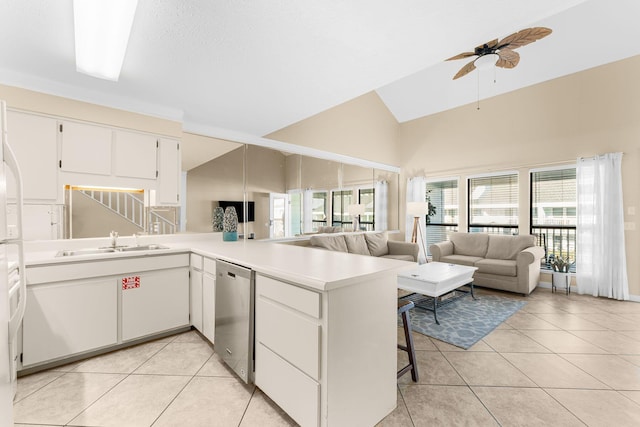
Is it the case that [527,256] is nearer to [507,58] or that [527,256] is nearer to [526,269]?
[526,269]

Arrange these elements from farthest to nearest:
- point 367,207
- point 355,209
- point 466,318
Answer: point 367,207 → point 355,209 → point 466,318

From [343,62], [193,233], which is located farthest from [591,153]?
[193,233]

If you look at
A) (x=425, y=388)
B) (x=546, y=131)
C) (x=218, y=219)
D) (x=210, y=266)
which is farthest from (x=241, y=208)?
(x=546, y=131)

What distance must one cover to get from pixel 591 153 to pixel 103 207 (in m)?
6.75

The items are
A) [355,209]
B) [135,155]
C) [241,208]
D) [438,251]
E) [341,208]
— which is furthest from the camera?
[355,209]

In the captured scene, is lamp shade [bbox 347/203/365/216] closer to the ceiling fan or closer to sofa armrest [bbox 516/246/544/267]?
sofa armrest [bbox 516/246/544/267]

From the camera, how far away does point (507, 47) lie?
321 centimetres

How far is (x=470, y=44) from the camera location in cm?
209

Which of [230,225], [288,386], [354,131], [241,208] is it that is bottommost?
[288,386]

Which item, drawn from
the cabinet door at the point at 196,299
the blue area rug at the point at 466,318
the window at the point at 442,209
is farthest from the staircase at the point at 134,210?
the window at the point at 442,209

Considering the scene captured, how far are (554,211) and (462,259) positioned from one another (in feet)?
5.91

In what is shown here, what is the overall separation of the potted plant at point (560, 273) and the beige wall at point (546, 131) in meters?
0.69

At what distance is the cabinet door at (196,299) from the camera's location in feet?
8.75

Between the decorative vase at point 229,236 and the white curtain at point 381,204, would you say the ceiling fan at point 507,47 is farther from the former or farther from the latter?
the decorative vase at point 229,236
